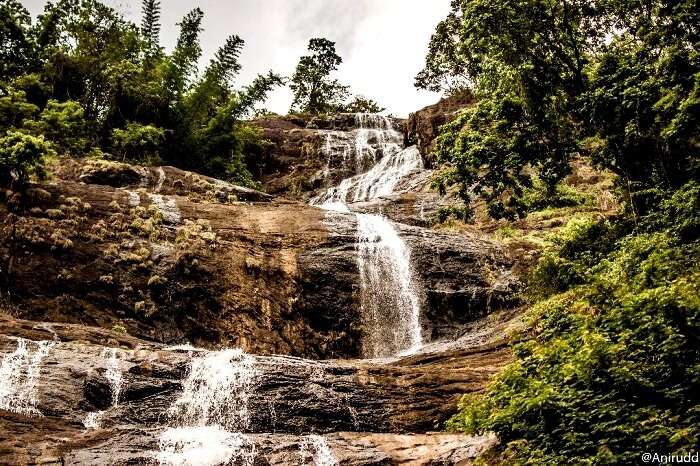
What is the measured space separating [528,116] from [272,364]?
7047 millimetres

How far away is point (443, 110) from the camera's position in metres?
32.8

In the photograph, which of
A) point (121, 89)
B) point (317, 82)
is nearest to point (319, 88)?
point (317, 82)

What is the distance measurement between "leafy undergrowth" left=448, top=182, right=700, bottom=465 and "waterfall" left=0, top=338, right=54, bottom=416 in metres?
6.75

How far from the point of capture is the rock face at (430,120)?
31.5 m

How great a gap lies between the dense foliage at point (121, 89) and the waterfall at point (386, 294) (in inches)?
444

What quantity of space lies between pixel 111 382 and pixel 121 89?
17962 millimetres

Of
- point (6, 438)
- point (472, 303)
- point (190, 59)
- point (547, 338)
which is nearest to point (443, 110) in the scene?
point (190, 59)

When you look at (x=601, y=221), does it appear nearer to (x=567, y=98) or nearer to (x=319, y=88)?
(x=567, y=98)

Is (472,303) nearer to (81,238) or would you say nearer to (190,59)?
(81,238)

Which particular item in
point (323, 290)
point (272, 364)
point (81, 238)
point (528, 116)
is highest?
point (528, 116)

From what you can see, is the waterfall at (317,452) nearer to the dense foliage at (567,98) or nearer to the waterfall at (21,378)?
the waterfall at (21,378)

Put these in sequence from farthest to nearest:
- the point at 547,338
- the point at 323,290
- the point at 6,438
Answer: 1. the point at 323,290
2. the point at 547,338
3. the point at 6,438

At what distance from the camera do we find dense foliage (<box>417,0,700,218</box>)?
34.2 ft

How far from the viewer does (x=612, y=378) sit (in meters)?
6.23
